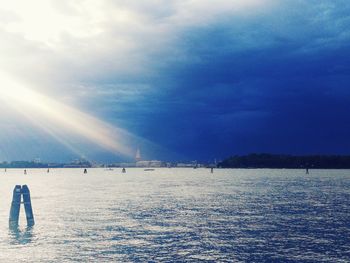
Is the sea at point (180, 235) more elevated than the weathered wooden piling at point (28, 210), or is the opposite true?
the weathered wooden piling at point (28, 210)

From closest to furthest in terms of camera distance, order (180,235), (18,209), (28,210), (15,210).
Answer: (180,235) < (28,210) < (15,210) < (18,209)

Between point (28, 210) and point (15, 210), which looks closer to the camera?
point (28, 210)

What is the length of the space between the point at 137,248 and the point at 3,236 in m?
14.7

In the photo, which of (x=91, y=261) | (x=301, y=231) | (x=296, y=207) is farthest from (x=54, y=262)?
(x=296, y=207)

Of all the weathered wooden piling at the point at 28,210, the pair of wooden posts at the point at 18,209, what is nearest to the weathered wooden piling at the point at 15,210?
the pair of wooden posts at the point at 18,209

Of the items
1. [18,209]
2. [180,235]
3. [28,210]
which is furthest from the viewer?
[18,209]

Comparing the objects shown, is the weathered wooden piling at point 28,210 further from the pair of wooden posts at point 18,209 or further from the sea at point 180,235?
the sea at point 180,235

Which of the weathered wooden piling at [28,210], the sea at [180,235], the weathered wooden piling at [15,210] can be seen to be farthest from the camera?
the weathered wooden piling at [28,210]

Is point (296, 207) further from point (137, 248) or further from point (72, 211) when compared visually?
point (137, 248)

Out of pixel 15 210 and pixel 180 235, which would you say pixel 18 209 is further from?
pixel 180 235

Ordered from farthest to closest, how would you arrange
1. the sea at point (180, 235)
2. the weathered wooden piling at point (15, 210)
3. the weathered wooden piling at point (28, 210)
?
the weathered wooden piling at point (28, 210)
the weathered wooden piling at point (15, 210)
the sea at point (180, 235)

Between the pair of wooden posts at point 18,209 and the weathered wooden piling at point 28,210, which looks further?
the weathered wooden piling at point 28,210

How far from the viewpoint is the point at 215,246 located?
1420 inches

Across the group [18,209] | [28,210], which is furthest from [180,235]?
[18,209]
